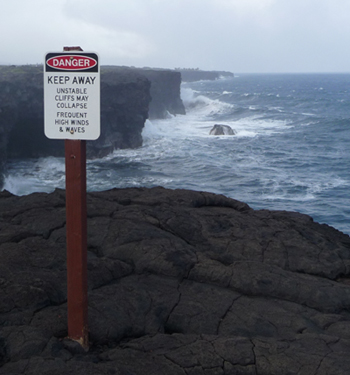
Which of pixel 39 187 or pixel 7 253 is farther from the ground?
pixel 7 253

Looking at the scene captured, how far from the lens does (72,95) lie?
4391mm

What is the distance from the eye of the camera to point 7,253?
6.45 m

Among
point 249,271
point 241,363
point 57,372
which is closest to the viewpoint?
point 57,372

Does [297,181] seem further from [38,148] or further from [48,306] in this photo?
[48,306]

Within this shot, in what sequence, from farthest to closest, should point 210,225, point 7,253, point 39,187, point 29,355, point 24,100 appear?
point 24,100 < point 39,187 < point 210,225 < point 7,253 < point 29,355

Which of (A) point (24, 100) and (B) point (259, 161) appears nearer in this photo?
(A) point (24, 100)

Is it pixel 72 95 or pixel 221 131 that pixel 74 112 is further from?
pixel 221 131

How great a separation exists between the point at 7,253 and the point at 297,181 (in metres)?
24.8

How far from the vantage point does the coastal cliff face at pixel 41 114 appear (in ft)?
101

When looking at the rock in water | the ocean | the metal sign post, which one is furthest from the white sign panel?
the rock in water

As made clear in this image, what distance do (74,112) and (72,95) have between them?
160 millimetres

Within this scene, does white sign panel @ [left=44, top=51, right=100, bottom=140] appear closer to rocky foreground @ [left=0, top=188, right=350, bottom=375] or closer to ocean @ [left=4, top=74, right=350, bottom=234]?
rocky foreground @ [left=0, top=188, right=350, bottom=375]

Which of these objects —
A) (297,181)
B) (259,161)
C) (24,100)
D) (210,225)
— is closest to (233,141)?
(259,161)

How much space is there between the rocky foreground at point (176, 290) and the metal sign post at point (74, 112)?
1169mm
